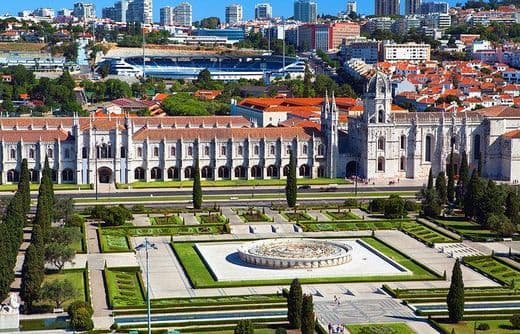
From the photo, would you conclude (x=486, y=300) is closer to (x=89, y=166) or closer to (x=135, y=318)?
(x=135, y=318)

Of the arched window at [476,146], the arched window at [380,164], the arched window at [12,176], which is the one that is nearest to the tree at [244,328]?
the arched window at [12,176]

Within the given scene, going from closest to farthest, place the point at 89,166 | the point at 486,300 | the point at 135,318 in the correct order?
the point at 135,318 < the point at 486,300 < the point at 89,166

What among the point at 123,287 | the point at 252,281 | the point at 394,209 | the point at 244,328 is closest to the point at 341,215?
the point at 394,209

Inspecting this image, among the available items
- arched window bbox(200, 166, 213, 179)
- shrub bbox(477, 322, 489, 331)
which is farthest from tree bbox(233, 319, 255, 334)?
arched window bbox(200, 166, 213, 179)

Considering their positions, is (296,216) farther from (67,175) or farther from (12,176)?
(12,176)

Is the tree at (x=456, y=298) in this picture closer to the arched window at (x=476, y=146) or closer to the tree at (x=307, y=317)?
the tree at (x=307, y=317)

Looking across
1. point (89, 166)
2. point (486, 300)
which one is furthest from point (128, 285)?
point (89, 166)
